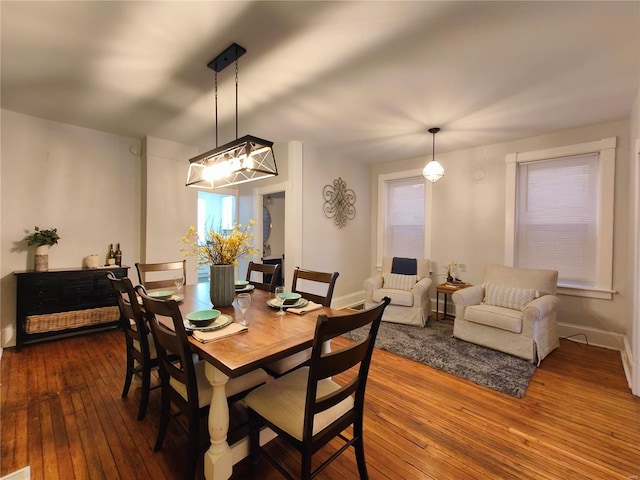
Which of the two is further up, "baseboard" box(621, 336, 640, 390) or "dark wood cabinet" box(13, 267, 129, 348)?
"dark wood cabinet" box(13, 267, 129, 348)

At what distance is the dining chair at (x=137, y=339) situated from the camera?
171 cm

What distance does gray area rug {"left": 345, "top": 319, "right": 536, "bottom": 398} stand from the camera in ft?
8.14

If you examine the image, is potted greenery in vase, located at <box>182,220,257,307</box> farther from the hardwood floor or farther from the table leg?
the hardwood floor

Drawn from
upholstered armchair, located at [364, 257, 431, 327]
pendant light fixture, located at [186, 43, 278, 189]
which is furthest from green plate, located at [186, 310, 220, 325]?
upholstered armchair, located at [364, 257, 431, 327]

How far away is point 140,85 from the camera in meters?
2.50

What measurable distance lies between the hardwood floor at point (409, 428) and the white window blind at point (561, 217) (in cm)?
135

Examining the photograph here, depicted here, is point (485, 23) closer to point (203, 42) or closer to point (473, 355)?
point (203, 42)

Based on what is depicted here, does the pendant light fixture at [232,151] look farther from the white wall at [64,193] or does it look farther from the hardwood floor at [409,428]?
the white wall at [64,193]

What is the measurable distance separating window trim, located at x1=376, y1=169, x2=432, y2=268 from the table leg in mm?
4035

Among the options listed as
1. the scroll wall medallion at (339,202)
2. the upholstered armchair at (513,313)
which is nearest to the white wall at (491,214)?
the upholstered armchair at (513,313)

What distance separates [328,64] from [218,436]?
8.25ft

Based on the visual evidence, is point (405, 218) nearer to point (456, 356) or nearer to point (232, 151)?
point (456, 356)

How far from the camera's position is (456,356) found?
2.93 m

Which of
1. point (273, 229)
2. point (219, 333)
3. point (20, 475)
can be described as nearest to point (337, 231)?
point (273, 229)
